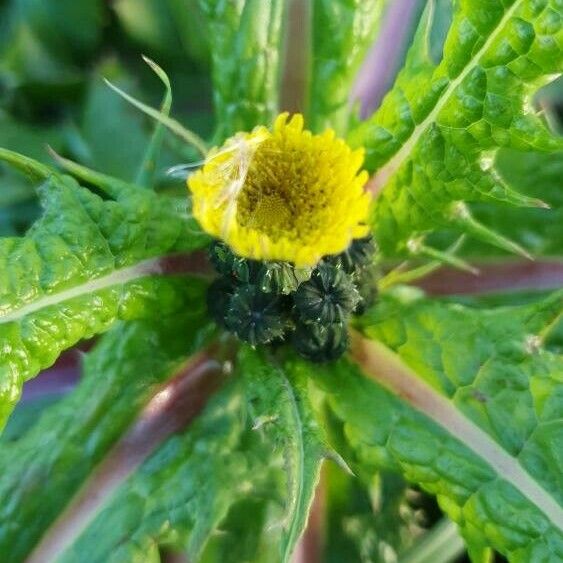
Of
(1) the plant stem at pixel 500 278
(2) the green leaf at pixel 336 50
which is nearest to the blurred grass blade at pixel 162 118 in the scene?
(2) the green leaf at pixel 336 50

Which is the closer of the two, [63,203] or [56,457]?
[63,203]

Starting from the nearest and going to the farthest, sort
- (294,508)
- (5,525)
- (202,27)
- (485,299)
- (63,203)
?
(294,508) → (63,203) → (5,525) → (485,299) → (202,27)

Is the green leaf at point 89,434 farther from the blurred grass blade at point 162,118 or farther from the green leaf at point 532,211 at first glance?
the green leaf at point 532,211

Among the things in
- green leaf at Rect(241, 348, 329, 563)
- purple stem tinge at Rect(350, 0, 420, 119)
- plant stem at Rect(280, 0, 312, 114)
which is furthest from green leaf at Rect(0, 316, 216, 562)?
purple stem tinge at Rect(350, 0, 420, 119)

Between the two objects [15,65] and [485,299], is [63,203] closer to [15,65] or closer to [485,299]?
[485,299]

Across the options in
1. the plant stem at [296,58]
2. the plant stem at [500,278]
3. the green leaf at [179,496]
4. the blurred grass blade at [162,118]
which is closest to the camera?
the blurred grass blade at [162,118]

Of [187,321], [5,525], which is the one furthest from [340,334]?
[5,525]

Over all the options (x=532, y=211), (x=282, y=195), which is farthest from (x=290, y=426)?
(x=532, y=211)
